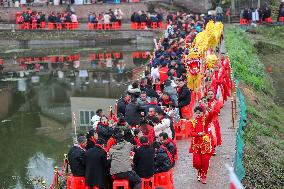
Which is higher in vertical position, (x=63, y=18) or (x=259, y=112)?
(x=63, y=18)

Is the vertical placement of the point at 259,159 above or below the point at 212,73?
below

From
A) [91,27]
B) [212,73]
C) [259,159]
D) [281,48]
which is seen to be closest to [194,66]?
[212,73]

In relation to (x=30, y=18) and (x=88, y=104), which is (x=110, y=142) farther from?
(x=30, y=18)

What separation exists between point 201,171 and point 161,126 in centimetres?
161

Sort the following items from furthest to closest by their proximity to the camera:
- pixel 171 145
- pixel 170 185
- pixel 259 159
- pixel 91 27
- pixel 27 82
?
pixel 91 27
pixel 27 82
pixel 259 159
pixel 171 145
pixel 170 185

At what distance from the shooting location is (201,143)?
12.7 m

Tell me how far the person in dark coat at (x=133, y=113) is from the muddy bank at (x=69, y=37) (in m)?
26.1

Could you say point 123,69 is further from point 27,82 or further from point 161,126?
point 161,126

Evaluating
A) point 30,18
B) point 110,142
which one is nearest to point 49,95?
point 30,18

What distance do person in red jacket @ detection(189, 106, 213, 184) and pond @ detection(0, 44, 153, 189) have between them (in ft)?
19.2

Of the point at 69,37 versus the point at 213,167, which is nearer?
the point at 213,167

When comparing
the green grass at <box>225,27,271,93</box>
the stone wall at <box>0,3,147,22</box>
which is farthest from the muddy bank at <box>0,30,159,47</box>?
the green grass at <box>225,27,271,93</box>

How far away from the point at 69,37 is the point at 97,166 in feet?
104

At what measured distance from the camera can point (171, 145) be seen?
12.8m
